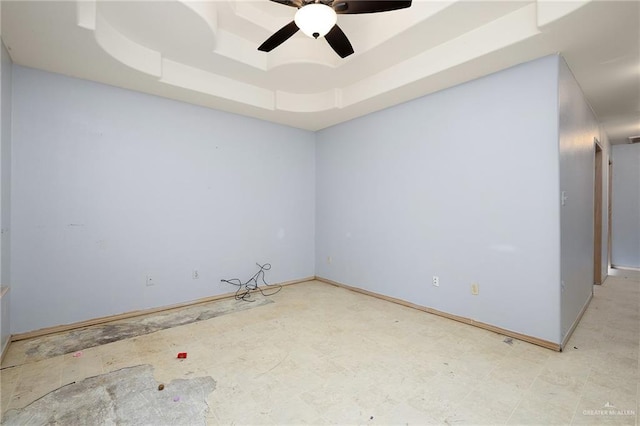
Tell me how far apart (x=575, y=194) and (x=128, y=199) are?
4.82 metres

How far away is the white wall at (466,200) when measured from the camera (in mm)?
2650

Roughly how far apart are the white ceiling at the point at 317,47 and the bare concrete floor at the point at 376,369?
8.41 ft

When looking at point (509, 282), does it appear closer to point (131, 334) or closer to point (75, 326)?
point (131, 334)

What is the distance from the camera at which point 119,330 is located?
3.00 metres

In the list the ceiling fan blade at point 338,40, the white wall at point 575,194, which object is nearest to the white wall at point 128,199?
the ceiling fan blade at point 338,40

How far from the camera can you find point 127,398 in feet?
6.33

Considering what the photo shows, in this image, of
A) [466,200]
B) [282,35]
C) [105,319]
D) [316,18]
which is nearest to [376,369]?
[466,200]

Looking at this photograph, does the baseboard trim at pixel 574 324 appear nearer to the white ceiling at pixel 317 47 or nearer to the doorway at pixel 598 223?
the doorway at pixel 598 223

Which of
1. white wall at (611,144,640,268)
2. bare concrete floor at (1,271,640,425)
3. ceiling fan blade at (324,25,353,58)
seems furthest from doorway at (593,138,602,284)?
ceiling fan blade at (324,25,353,58)

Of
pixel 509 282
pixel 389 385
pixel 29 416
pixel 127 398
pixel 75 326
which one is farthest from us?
pixel 75 326

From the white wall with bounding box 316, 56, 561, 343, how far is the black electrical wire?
3.96 feet

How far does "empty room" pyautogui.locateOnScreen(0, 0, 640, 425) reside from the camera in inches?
79.8

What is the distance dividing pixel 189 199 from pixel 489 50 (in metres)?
3.63

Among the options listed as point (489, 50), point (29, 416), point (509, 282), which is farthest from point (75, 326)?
point (489, 50)
